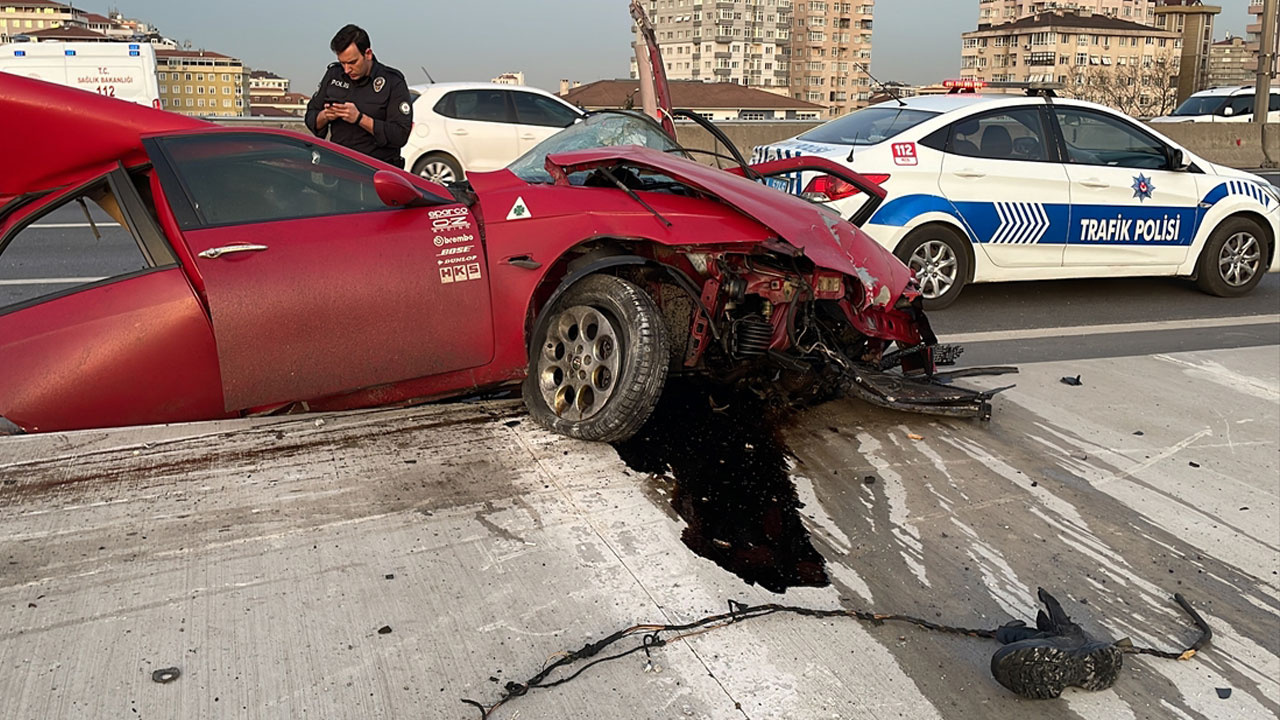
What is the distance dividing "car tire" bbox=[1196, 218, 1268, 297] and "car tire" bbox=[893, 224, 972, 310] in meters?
2.31

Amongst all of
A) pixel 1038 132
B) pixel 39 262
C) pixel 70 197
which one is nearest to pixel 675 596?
pixel 70 197

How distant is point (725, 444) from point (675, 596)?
52.5 inches

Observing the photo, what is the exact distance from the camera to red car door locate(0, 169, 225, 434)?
13.1ft

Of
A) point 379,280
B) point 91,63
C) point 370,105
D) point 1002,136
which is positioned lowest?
point 379,280

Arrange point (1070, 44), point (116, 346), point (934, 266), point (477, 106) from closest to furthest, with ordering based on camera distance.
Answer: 1. point (116, 346)
2. point (934, 266)
3. point (477, 106)
4. point (1070, 44)

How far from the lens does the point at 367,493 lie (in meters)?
3.89

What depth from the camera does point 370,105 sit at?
6160mm

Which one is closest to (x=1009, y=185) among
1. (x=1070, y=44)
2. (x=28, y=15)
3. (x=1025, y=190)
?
(x=1025, y=190)

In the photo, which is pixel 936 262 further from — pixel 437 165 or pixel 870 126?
pixel 437 165

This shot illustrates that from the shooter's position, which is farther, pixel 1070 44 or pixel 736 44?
pixel 736 44

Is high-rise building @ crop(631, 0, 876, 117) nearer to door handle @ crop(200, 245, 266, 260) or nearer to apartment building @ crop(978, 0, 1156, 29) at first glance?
apartment building @ crop(978, 0, 1156, 29)

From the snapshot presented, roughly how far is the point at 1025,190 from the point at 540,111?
7.99m

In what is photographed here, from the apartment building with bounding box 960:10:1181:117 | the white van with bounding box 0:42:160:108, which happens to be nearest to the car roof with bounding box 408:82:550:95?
the white van with bounding box 0:42:160:108

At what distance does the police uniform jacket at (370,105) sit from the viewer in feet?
20.2
